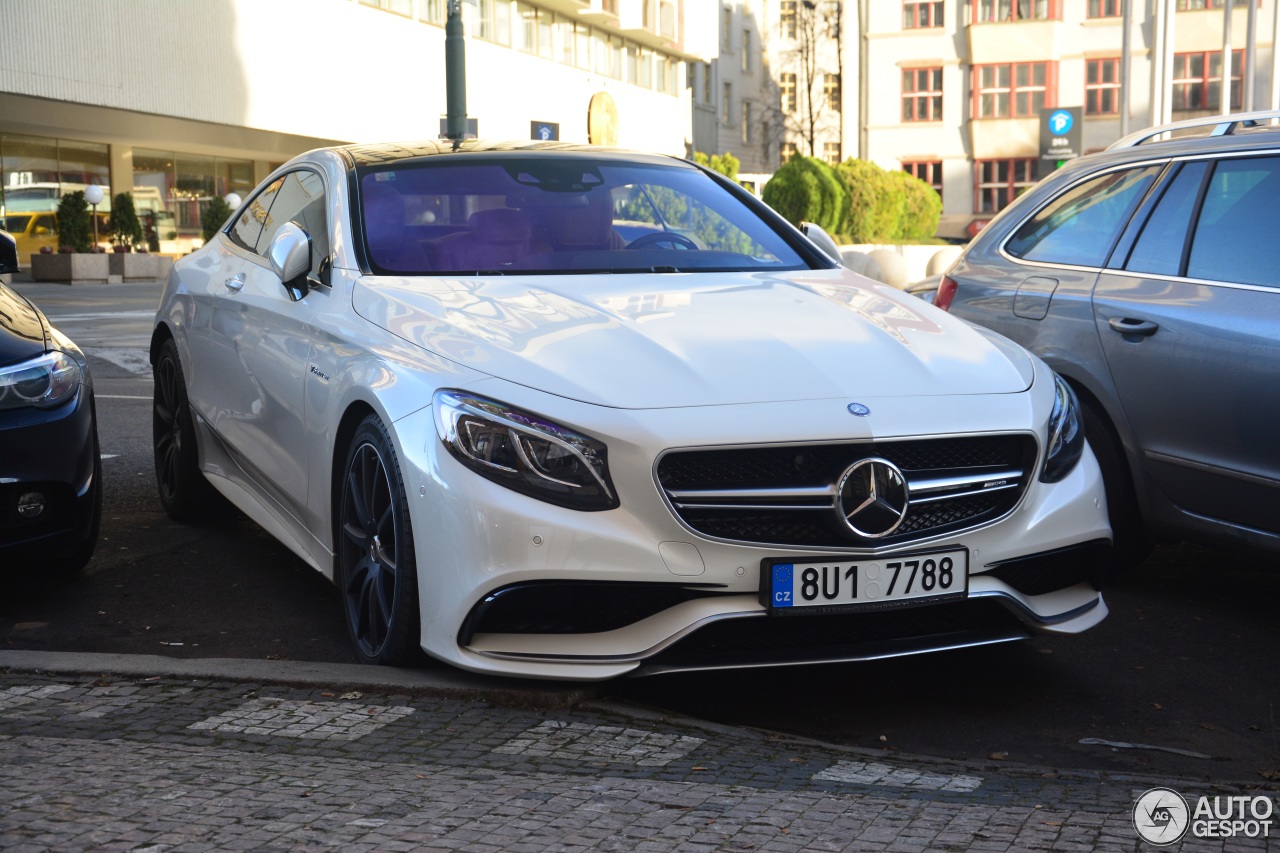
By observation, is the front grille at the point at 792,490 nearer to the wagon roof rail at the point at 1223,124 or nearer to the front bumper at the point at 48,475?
the wagon roof rail at the point at 1223,124

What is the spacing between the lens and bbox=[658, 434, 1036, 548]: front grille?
3504mm

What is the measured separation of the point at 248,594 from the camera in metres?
5.17

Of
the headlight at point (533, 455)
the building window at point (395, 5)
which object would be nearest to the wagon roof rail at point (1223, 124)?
the headlight at point (533, 455)

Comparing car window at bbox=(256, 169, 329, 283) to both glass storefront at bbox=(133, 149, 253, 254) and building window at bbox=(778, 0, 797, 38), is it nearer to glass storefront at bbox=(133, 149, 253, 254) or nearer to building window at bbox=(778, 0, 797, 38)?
glass storefront at bbox=(133, 149, 253, 254)

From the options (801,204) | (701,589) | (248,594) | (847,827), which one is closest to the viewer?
(847,827)

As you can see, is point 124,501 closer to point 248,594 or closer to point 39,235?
point 248,594

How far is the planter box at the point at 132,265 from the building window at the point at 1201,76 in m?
42.5

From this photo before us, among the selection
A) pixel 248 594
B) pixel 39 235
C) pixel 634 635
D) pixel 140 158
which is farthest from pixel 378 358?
pixel 140 158

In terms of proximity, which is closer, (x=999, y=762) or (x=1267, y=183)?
(x=999, y=762)

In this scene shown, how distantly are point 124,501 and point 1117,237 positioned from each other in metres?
4.36

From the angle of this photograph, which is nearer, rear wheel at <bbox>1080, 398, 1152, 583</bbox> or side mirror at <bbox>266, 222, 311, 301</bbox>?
side mirror at <bbox>266, 222, 311, 301</bbox>

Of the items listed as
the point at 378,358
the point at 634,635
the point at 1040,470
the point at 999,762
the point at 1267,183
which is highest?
the point at 1267,183

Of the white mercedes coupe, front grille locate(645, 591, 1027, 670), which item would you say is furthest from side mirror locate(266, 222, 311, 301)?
front grille locate(645, 591, 1027, 670)

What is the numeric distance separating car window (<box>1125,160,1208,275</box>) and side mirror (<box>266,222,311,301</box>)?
2.74 m
